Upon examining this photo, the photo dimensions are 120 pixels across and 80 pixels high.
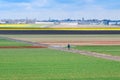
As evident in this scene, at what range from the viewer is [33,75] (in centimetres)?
1953

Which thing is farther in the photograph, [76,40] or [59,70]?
[76,40]

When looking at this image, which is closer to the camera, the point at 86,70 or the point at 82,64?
the point at 86,70

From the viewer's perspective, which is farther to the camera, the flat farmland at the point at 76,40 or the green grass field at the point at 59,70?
the flat farmland at the point at 76,40

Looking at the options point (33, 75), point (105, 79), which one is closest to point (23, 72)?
point (33, 75)

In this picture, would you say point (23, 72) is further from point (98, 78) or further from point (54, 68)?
point (98, 78)

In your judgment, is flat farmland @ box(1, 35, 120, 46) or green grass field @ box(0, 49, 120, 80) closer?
green grass field @ box(0, 49, 120, 80)

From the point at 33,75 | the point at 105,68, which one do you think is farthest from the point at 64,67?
the point at 33,75

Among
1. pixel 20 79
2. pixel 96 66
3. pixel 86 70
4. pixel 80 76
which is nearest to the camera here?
pixel 20 79

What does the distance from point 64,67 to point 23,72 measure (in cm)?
329

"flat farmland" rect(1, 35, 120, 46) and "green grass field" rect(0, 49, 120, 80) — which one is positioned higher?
"green grass field" rect(0, 49, 120, 80)

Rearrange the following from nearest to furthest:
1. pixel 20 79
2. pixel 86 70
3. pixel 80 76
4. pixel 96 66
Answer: pixel 20 79, pixel 80 76, pixel 86 70, pixel 96 66

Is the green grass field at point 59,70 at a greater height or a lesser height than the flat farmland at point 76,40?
greater

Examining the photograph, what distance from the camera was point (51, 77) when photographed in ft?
62.2

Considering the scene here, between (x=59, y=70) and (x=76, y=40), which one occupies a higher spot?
(x=59, y=70)
